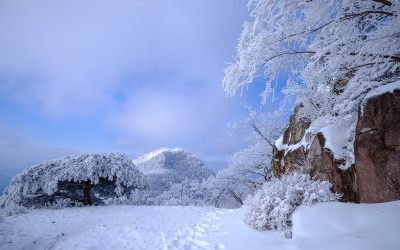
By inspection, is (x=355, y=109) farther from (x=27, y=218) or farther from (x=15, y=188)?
(x=15, y=188)

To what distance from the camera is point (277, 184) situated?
410 centimetres

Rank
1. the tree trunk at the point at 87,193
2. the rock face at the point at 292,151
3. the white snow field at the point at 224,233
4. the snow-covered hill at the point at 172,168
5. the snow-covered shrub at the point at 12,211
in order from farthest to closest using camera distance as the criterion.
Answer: the snow-covered hill at the point at 172,168 → the tree trunk at the point at 87,193 → the snow-covered shrub at the point at 12,211 → the rock face at the point at 292,151 → the white snow field at the point at 224,233

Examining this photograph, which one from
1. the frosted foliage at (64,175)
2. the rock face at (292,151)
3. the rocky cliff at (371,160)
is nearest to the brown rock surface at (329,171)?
the rocky cliff at (371,160)

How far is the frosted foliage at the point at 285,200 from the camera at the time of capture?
3.40 meters

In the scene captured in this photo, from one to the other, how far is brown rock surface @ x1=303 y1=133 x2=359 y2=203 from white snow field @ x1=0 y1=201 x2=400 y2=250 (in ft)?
1.99

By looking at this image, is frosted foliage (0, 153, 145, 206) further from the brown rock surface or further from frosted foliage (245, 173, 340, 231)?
the brown rock surface

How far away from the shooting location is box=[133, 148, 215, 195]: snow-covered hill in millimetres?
20672

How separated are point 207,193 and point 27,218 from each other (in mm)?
13644

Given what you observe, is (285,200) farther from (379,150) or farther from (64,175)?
(64,175)

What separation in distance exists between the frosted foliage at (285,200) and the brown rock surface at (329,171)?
215mm

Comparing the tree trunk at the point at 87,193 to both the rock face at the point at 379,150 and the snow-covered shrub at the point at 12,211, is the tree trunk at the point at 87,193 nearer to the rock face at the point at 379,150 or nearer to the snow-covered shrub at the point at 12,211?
the snow-covered shrub at the point at 12,211

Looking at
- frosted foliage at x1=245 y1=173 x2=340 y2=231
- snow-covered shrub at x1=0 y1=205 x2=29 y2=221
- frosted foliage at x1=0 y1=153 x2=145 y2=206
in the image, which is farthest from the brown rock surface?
snow-covered shrub at x1=0 y1=205 x2=29 y2=221

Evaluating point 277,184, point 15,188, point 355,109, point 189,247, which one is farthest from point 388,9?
point 15,188

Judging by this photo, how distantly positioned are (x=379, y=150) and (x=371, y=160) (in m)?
0.22
